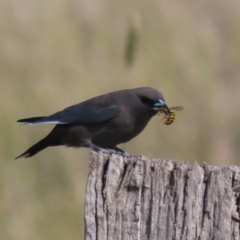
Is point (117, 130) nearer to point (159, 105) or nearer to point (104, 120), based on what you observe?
point (104, 120)

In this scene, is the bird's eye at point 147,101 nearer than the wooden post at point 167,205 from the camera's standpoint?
No

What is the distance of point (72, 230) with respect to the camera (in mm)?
5855

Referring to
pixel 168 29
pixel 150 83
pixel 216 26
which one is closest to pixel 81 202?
pixel 150 83

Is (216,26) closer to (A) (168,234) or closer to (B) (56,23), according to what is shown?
(B) (56,23)

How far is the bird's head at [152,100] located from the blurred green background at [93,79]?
335 millimetres

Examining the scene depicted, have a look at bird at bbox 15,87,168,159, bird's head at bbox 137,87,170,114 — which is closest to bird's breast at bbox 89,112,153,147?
bird at bbox 15,87,168,159

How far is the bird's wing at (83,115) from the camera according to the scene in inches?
234

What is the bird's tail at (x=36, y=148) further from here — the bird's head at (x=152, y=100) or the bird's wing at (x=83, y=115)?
the bird's head at (x=152, y=100)

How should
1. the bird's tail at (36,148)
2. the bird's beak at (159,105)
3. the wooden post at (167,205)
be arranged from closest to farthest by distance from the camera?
the wooden post at (167,205)
the bird's beak at (159,105)
the bird's tail at (36,148)

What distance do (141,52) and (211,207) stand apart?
5.20 meters

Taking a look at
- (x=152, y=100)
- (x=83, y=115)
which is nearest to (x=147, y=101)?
(x=152, y=100)

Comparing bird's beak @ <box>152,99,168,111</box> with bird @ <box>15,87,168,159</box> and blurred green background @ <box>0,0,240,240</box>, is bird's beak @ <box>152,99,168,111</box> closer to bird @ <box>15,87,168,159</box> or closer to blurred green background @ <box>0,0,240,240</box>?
bird @ <box>15,87,168,159</box>

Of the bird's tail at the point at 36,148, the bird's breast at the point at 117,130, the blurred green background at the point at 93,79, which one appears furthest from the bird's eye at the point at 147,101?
the bird's tail at the point at 36,148

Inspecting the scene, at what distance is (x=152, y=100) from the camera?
19.6 ft
